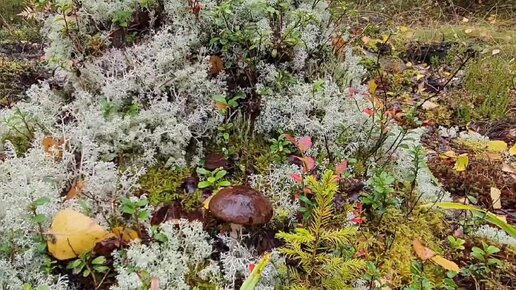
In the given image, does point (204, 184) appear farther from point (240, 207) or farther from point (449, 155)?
point (449, 155)

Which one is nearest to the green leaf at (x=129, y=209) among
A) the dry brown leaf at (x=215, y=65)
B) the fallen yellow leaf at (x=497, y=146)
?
the dry brown leaf at (x=215, y=65)

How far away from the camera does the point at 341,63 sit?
304cm

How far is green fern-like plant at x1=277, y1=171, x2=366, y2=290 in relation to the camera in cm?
159

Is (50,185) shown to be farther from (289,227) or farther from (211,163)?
(289,227)

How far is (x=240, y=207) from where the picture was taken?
1735 mm

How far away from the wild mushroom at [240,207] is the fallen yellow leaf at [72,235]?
1.41 feet

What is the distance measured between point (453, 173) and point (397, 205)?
2.25 feet

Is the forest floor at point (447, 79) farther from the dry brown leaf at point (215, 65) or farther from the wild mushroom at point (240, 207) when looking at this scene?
the dry brown leaf at point (215, 65)

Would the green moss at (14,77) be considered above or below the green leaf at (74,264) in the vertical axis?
below

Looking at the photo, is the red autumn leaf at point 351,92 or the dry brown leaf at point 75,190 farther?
the red autumn leaf at point 351,92

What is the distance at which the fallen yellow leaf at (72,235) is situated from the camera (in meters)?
1.69

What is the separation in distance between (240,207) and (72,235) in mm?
606

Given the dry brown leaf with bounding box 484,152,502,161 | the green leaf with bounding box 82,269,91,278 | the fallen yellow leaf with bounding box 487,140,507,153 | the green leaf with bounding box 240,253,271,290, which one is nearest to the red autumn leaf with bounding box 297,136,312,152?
the green leaf with bounding box 240,253,271,290

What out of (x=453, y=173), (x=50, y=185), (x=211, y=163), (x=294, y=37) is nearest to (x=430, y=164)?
(x=453, y=173)
